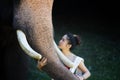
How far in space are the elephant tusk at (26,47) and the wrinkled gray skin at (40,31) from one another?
0.09 ft

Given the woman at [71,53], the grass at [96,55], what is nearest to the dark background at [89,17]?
the grass at [96,55]

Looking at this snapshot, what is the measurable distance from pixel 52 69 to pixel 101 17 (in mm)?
3431

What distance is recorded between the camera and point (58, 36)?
4605 millimetres

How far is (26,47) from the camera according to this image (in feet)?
6.16

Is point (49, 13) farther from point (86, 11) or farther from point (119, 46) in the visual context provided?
point (86, 11)

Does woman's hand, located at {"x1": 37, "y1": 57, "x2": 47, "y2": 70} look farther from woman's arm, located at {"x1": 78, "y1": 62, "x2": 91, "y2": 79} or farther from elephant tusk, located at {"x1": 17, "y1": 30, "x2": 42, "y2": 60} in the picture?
woman's arm, located at {"x1": 78, "y1": 62, "x2": 91, "y2": 79}

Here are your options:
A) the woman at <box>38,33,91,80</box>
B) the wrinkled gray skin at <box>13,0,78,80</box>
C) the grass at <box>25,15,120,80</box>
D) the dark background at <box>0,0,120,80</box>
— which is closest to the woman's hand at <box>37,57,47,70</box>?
the wrinkled gray skin at <box>13,0,78,80</box>

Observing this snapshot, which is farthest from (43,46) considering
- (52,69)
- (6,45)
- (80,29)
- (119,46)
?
(80,29)

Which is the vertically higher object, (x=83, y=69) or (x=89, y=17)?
(x=89, y=17)

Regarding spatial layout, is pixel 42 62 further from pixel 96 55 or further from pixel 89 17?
pixel 89 17

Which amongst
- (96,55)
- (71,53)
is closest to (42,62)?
(71,53)

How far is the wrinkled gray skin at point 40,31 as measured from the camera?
6.39ft

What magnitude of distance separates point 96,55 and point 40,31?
2.41 meters

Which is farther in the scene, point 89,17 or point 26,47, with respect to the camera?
point 89,17
